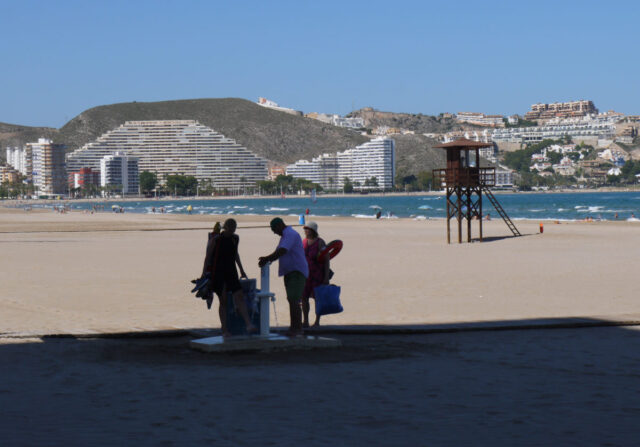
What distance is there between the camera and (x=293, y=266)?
29.7 ft

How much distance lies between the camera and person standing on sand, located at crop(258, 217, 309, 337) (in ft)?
29.3

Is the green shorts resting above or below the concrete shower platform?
above

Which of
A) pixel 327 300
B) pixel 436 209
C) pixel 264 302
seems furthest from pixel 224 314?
pixel 436 209

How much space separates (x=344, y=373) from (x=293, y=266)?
1.76 meters

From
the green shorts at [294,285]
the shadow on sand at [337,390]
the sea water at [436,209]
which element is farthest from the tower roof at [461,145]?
the sea water at [436,209]

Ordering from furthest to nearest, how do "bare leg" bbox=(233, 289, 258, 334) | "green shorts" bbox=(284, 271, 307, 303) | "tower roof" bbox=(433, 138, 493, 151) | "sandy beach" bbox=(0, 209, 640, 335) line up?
1. "tower roof" bbox=(433, 138, 493, 151)
2. "sandy beach" bbox=(0, 209, 640, 335)
3. "green shorts" bbox=(284, 271, 307, 303)
4. "bare leg" bbox=(233, 289, 258, 334)

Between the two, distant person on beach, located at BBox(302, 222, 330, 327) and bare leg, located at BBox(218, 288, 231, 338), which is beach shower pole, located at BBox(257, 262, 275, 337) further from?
distant person on beach, located at BBox(302, 222, 330, 327)

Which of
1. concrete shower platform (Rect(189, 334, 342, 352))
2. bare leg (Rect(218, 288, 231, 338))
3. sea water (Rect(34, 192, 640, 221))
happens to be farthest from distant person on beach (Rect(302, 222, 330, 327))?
sea water (Rect(34, 192, 640, 221))

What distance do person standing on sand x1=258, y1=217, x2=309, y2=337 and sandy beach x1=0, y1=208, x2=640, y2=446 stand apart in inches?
24.9

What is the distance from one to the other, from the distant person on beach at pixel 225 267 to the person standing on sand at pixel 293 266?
1.54 feet

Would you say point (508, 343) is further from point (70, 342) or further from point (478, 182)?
point (478, 182)

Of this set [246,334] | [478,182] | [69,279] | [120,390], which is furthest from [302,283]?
[478,182]

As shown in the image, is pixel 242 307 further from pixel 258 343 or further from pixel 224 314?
pixel 258 343

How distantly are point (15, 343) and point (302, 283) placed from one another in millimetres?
2948
